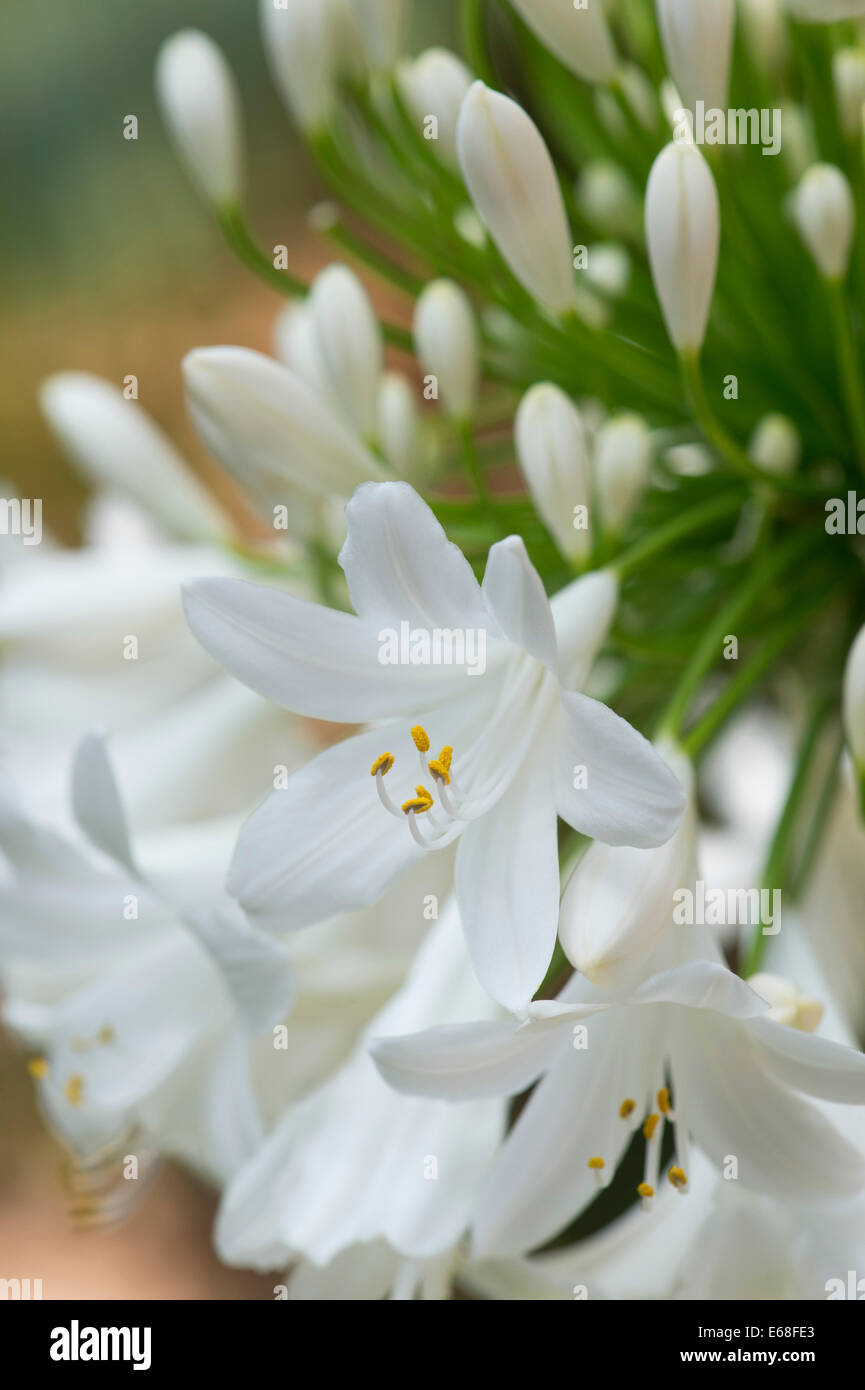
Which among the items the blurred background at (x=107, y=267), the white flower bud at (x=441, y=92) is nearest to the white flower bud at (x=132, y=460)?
the white flower bud at (x=441, y=92)

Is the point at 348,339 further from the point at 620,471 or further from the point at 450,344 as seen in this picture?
the point at 620,471

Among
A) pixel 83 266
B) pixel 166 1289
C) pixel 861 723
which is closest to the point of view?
pixel 861 723

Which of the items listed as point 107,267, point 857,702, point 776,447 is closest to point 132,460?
point 776,447

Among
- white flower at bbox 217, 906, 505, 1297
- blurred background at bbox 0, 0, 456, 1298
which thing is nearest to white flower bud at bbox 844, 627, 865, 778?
white flower at bbox 217, 906, 505, 1297

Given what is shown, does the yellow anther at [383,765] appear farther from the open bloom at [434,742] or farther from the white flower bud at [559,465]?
the white flower bud at [559,465]

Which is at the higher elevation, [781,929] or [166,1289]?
[781,929]
